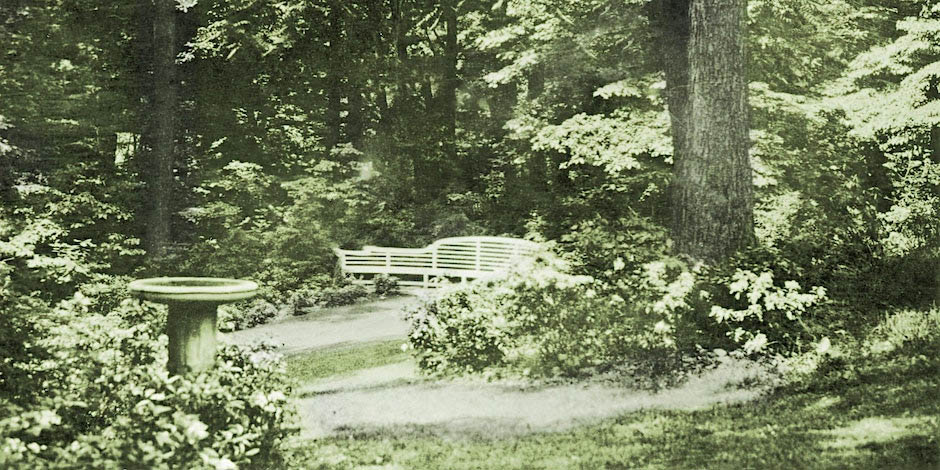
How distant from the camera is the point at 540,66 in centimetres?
913

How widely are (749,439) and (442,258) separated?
329 centimetres

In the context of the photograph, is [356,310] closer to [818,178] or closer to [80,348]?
[80,348]

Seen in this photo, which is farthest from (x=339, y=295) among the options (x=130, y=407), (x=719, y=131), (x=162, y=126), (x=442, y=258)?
(x=719, y=131)

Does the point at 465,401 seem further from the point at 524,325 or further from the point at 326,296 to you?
the point at 326,296

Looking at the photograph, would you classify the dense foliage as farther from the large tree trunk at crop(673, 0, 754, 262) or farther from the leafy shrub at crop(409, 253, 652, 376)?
the large tree trunk at crop(673, 0, 754, 262)

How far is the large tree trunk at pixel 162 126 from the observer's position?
6.94 meters

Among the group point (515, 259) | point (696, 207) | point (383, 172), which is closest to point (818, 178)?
point (696, 207)

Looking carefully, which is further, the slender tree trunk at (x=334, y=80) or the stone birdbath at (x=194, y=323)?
the slender tree trunk at (x=334, y=80)

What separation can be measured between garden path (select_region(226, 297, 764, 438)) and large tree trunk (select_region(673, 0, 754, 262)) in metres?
1.34

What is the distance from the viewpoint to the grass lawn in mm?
4098

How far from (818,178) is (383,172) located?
471 centimetres

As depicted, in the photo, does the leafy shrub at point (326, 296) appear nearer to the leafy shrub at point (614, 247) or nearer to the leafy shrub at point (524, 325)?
the leafy shrub at point (524, 325)

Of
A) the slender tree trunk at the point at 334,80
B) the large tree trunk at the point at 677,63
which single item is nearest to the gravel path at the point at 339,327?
the slender tree trunk at the point at 334,80

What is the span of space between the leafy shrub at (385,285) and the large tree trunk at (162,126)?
76.4 inches
